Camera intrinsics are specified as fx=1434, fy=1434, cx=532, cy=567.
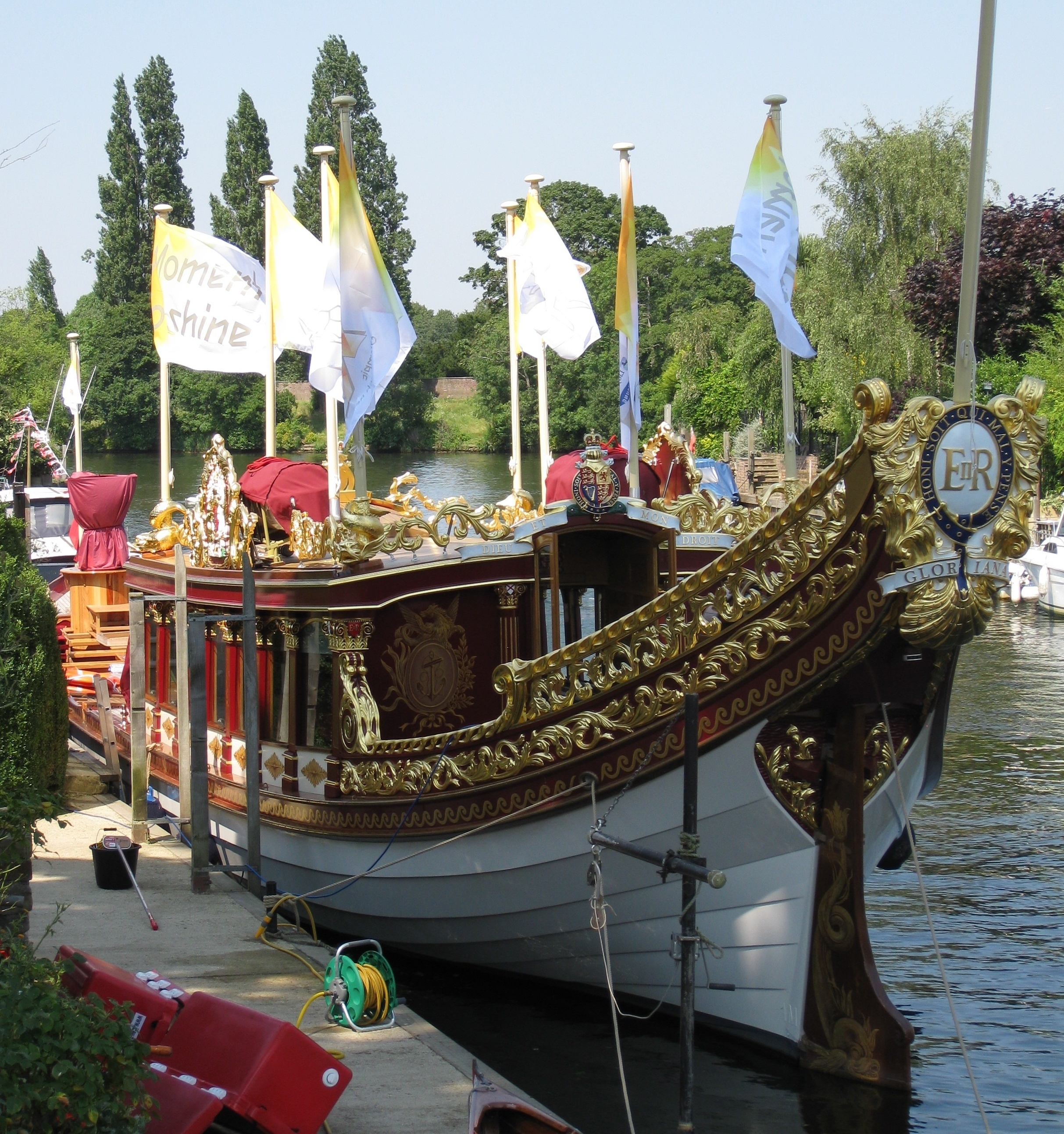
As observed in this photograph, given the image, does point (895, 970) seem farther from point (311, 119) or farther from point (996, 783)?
point (311, 119)

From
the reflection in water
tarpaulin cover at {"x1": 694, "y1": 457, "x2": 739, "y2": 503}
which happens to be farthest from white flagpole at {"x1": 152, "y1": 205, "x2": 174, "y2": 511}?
tarpaulin cover at {"x1": 694, "y1": 457, "x2": 739, "y2": 503}

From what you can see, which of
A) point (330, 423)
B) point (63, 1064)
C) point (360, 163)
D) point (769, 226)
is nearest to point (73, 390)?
point (330, 423)

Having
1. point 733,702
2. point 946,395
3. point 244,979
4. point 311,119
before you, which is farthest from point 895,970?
point 311,119

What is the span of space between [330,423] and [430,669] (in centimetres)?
335

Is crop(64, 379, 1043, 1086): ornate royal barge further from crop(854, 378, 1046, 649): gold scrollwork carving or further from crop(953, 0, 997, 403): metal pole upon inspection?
crop(953, 0, 997, 403): metal pole

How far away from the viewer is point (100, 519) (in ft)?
69.5

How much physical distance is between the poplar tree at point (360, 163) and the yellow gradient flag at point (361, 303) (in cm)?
3839

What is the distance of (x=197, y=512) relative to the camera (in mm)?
12906

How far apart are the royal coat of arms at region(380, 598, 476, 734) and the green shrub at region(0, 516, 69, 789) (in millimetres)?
2427

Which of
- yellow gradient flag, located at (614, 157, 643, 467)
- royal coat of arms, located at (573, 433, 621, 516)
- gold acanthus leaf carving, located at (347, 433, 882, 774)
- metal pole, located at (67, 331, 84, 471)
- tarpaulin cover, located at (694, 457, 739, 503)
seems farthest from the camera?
metal pole, located at (67, 331, 84, 471)

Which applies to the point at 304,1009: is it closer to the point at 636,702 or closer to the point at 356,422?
the point at 636,702

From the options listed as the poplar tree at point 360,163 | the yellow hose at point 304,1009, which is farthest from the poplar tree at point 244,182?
the yellow hose at point 304,1009

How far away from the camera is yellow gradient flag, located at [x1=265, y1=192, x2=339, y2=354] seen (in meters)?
15.0

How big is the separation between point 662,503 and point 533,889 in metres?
3.23
